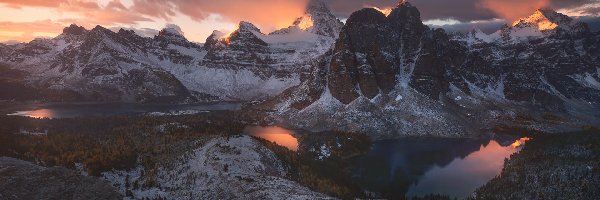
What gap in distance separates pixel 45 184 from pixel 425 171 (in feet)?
373

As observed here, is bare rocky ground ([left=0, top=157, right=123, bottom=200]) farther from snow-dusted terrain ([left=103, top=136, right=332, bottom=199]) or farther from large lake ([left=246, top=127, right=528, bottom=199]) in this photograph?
large lake ([left=246, top=127, right=528, bottom=199])

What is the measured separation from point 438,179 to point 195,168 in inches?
2969

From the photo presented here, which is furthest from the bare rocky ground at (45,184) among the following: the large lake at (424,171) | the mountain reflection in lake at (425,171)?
the mountain reflection in lake at (425,171)

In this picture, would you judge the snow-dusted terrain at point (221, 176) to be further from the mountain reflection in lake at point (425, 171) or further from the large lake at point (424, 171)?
the mountain reflection in lake at point (425, 171)

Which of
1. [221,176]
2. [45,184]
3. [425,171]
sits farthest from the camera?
[425,171]

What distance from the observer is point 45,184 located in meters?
79.4

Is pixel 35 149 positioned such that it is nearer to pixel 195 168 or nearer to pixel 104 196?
pixel 195 168

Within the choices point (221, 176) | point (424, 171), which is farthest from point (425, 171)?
point (221, 176)

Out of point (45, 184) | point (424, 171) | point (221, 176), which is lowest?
point (424, 171)

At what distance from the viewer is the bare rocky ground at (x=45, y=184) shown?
248 feet

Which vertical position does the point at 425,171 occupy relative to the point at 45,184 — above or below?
below

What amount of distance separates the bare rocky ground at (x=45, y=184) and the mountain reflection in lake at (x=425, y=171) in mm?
73358

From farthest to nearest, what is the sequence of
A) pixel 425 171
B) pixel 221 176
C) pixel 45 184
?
1. pixel 425 171
2. pixel 221 176
3. pixel 45 184

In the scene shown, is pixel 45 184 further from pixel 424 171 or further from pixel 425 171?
pixel 425 171
